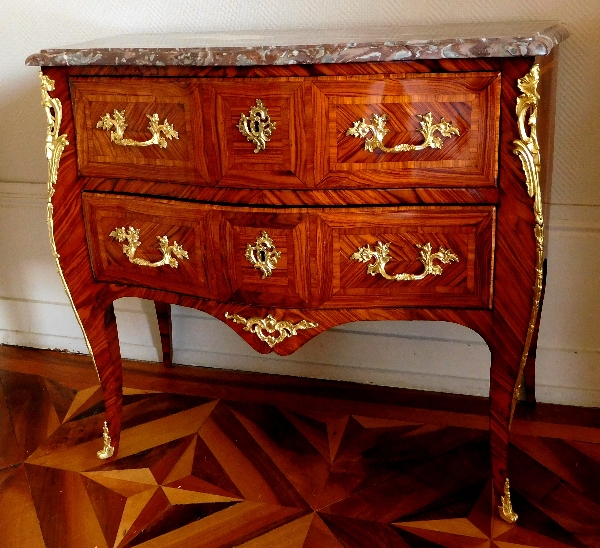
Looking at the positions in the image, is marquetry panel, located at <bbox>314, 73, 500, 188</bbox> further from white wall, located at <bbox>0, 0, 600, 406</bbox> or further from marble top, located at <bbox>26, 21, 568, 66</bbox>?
white wall, located at <bbox>0, 0, 600, 406</bbox>

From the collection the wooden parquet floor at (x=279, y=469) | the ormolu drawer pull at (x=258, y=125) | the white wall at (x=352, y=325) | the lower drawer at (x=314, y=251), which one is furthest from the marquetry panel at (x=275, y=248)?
the white wall at (x=352, y=325)

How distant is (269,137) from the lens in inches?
38.4

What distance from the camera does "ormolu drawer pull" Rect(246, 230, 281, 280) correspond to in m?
1.02

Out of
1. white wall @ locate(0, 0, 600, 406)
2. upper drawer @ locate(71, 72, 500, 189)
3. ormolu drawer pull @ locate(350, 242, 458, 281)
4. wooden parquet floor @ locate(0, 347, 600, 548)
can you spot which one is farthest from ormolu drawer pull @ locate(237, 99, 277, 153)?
wooden parquet floor @ locate(0, 347, 600, 548)

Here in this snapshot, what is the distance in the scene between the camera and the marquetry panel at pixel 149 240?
1.06 meters

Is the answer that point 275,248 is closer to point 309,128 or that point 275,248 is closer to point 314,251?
point 314,251

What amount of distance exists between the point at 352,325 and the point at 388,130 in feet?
2.26

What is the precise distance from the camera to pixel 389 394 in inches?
60.9

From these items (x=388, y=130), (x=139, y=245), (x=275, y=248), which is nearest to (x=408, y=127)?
(x=388, y=130)

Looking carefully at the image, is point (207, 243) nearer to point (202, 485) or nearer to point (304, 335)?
point (304, 335)

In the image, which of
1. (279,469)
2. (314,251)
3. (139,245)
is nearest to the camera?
(314,251)

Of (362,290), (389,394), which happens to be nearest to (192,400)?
(389,394)

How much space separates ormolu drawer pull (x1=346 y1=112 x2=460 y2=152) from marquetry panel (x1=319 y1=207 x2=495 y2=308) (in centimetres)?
9

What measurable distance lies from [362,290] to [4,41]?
1.11 m
